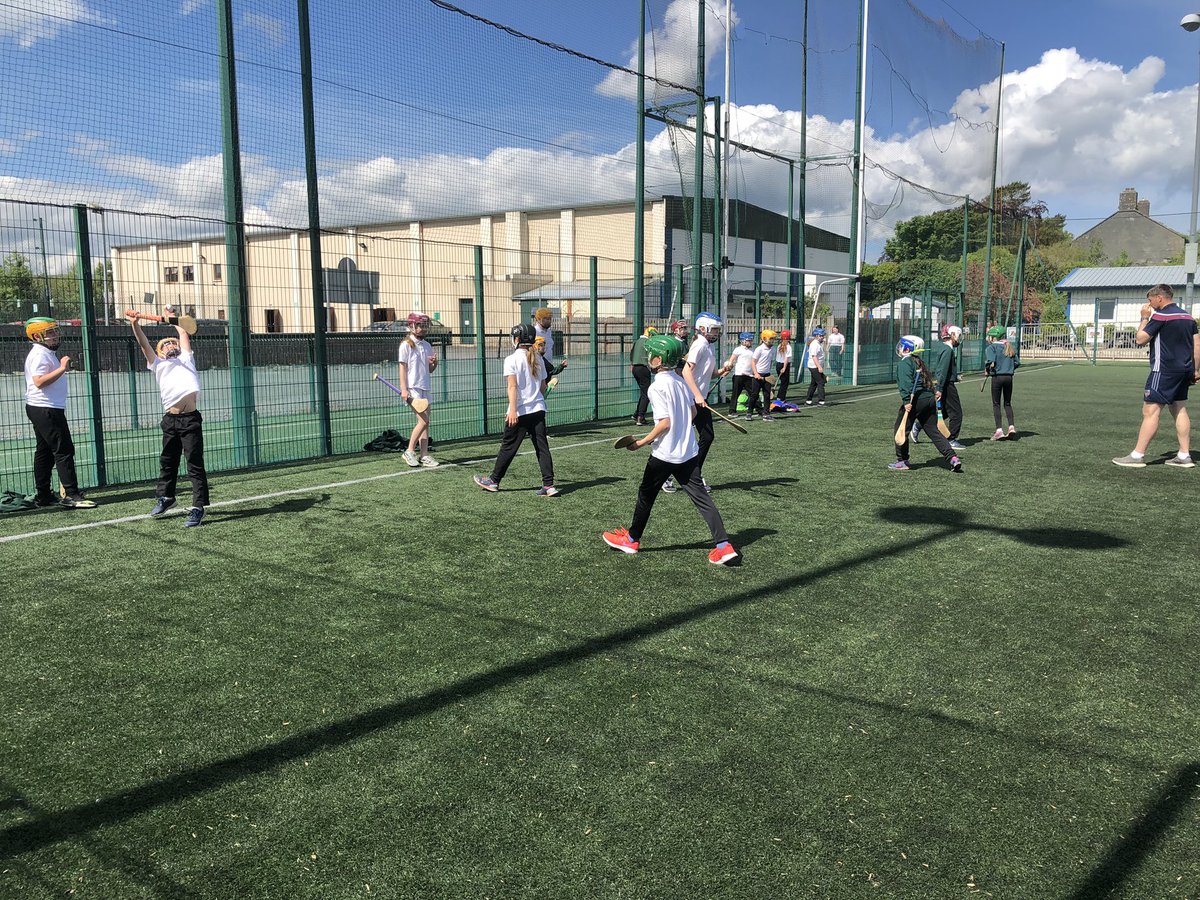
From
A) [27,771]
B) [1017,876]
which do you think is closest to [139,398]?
[27,771]

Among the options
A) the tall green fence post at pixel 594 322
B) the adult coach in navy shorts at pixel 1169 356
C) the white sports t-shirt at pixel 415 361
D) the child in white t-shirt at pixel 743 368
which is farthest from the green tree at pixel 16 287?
the adult coach in navy shorts at pixel 1169 356

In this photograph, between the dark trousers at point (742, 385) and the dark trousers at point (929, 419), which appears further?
the dark trousers at point (742, 385)

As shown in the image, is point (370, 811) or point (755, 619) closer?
point (370, 811)

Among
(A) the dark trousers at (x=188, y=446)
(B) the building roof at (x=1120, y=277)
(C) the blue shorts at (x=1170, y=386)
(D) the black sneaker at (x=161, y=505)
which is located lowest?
(D) the black sneaker at (x=161, y=505)

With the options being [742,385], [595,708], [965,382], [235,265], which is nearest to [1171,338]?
[742,385]

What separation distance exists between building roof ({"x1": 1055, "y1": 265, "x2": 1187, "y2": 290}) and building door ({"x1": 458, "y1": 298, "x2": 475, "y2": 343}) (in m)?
66.6

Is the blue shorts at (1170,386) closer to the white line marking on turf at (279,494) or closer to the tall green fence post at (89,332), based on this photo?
the white line marking on turf at (279,494)

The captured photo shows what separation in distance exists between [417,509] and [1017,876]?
20.3 ft

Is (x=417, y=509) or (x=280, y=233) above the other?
(x=280, y=233)

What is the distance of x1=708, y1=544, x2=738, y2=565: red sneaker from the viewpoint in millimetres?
6066

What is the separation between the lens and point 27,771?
10.8 ft

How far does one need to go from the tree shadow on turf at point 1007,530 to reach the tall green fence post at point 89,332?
802 cm

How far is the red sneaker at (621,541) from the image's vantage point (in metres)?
6.40

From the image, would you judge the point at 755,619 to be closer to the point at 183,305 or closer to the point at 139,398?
the point at 183,305
